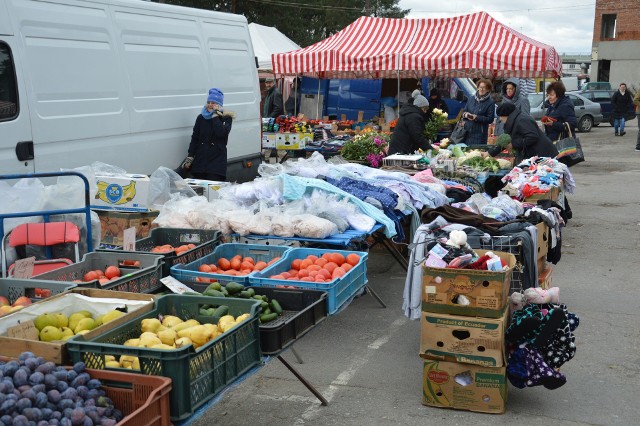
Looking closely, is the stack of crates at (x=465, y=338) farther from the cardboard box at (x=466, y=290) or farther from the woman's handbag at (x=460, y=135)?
the woman's handbag at (x=460, y=135)

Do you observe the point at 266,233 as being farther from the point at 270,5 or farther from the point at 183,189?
the point at 270,5

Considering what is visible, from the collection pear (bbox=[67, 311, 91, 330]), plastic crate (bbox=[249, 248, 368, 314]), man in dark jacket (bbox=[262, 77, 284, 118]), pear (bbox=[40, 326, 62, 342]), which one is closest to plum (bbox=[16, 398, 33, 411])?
pear (bbox=[40, 326, 62, 342])

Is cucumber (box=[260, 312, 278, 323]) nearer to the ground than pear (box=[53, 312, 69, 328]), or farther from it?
nearer to the ground

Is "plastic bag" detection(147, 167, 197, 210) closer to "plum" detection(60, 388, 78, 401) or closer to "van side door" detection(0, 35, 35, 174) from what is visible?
"van side door" detection(0, 35, 35, 174)

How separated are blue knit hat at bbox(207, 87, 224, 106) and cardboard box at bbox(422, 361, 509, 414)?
4.30 metres

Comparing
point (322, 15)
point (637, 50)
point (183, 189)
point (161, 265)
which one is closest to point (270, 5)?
point (322, 15)

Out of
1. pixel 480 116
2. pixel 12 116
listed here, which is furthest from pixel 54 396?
pixel 480 116

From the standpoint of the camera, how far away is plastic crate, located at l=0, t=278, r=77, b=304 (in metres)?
3.87

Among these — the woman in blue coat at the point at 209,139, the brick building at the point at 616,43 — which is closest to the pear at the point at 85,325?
the woman in blue coat at the point at 209,139

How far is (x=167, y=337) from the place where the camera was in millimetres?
3215

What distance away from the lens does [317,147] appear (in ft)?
41.3

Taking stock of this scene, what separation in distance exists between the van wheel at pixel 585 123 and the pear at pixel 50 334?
2710cm

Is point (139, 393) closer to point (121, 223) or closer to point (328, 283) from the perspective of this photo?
point (328, 283)

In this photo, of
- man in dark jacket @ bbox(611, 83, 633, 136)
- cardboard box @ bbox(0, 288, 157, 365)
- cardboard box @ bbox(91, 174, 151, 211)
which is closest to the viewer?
cardboard box @ bbox(0, 288, 157, 365)
